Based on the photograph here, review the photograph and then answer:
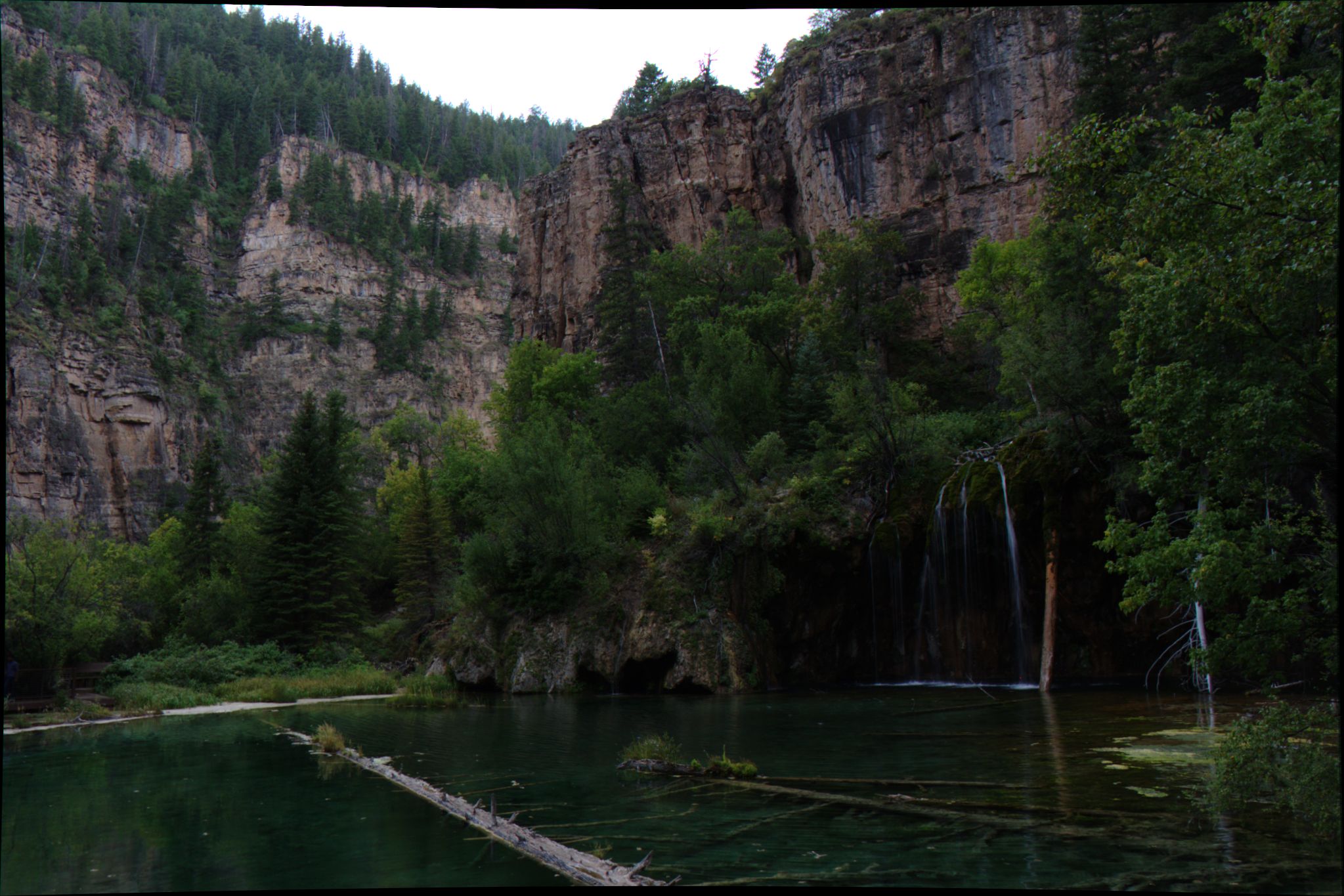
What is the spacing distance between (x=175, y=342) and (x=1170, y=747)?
97.0 metres

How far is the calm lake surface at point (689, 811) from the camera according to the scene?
6.88 m

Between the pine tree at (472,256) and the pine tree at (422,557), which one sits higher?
the pine tree at (472,256)

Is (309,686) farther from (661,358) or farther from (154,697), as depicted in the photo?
(661,358)

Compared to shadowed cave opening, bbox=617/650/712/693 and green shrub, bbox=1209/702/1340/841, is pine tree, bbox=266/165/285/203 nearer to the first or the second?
shadowed cave opening, bbox=617/650/712/693

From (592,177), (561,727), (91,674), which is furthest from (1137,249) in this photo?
(592,177)

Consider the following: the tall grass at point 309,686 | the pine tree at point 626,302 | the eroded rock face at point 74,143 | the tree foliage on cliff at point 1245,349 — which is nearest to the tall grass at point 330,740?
the tree foliage on cliff at point 1245,349

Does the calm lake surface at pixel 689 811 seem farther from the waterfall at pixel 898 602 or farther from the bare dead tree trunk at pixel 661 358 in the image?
the bare dead tree trunk at pixel 661 358

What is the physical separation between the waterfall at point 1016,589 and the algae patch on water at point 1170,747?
39.9 feet

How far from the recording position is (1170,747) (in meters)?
12.0

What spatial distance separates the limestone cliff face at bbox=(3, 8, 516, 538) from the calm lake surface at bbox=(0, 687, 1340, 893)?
6620cm

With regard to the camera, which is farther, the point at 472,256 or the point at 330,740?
the point at 472,256

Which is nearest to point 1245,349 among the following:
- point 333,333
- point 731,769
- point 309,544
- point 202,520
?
point 731,769

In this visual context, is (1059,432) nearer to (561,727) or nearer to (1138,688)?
(1138,688)

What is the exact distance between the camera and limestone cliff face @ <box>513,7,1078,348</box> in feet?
137
